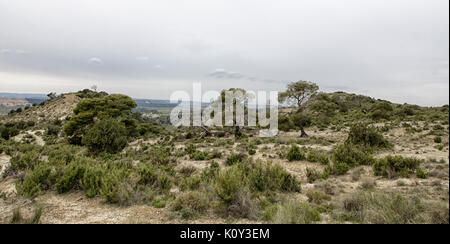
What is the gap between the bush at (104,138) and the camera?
13.7m

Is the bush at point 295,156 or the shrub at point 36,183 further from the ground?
the shrub at point 36,183

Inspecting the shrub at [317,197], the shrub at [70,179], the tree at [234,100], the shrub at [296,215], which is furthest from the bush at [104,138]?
the shrub at [296,215]

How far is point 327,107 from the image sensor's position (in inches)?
1152

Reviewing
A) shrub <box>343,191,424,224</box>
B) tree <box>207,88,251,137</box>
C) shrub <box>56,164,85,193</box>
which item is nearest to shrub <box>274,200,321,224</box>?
shrub <box>343,191,424,224</box>

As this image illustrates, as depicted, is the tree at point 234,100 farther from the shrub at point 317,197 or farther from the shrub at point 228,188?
the shrub at point 228,188

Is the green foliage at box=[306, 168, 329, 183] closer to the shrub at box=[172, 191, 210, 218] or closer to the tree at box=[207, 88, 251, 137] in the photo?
the shrub at box=[172, 191, 210, 218]

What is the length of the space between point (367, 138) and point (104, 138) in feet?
57.4

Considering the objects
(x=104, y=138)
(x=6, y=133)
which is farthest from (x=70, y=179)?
(x=6, y=133)

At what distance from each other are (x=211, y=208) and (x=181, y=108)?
96.1ft

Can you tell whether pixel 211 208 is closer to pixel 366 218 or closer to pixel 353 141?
pixel 366 218

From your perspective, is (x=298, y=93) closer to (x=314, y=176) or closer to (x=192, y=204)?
(x=314, y=176)

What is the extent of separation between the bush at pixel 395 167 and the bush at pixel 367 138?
16.7 feet

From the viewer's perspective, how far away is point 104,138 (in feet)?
45.4
